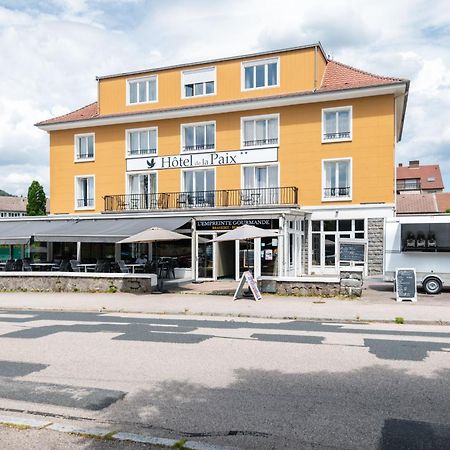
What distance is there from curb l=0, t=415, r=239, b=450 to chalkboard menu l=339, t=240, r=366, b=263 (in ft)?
60.2

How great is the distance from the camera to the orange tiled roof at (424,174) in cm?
8362

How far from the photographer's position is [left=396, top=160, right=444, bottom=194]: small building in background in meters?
82.1

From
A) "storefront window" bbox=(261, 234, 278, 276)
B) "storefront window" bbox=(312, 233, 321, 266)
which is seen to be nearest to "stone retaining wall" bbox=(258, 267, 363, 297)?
"storefront window" bbox=(261, 234, 278, 276)

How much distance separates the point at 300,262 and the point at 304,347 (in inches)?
657

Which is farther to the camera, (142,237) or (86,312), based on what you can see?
(142,237)

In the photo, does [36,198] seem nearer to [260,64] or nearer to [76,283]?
[260,64]

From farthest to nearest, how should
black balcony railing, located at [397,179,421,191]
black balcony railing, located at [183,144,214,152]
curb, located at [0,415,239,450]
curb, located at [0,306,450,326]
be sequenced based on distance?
black balcony railing, located at [397,179,421,191]
black balcony railing, located at [183,144,214,152]
curb, located at [0,306,450,326]
curb, located at [0,415,239,450]

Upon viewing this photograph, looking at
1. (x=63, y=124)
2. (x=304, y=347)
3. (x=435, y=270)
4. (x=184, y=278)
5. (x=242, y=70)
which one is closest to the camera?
(x=304, y=347)

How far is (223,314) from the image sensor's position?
45.8 feet

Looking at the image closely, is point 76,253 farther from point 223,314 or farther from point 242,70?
point 223,314

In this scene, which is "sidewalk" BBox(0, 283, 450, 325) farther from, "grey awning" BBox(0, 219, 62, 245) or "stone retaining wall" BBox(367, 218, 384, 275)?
"stone retaining wall" BBox(367, 218, 384, 275)

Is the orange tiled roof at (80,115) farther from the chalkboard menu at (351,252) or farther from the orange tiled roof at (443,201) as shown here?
the orange tiled roof at (443,201)

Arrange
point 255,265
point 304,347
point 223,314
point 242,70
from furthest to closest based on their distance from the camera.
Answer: point 242,70 → point 255,265 → point 223,314 → point 304,347

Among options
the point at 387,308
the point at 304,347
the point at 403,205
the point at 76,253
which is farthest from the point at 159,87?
the point at 403,205
